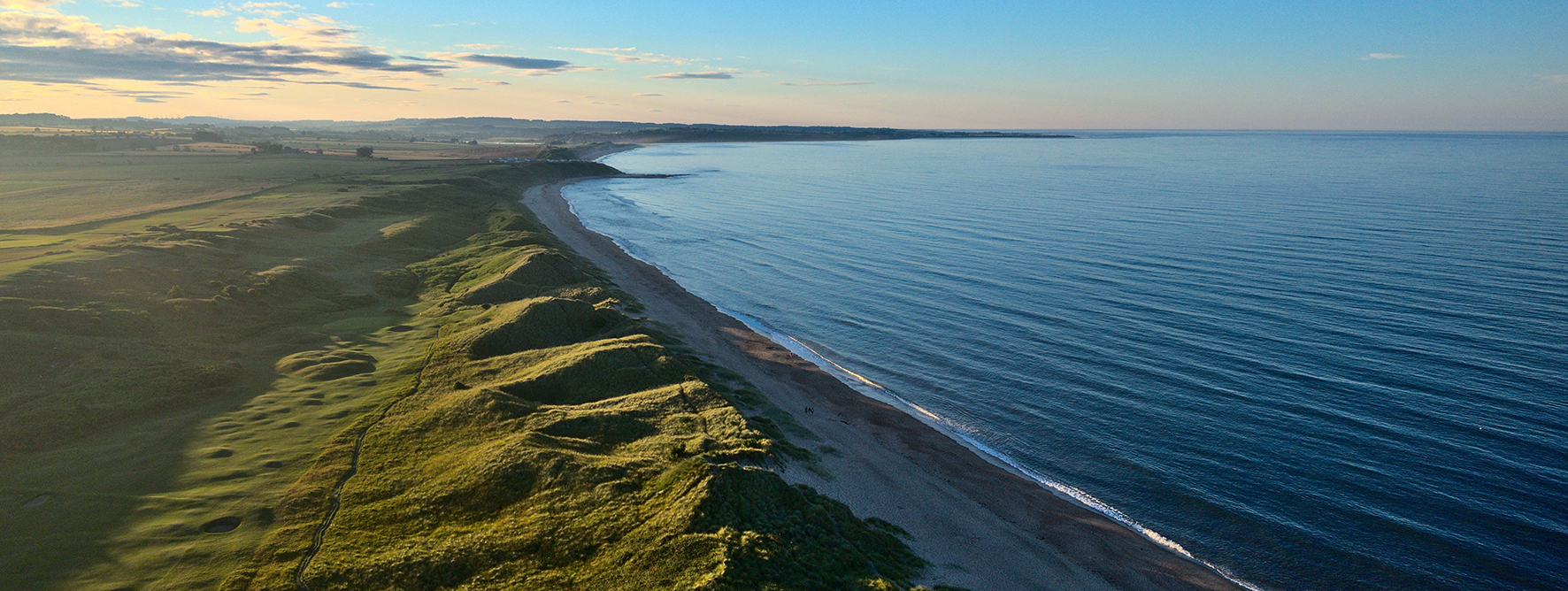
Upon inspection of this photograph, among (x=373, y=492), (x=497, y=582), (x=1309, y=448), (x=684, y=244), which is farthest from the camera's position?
(x=684, y=244)

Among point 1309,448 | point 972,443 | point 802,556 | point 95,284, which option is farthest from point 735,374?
point 95,284

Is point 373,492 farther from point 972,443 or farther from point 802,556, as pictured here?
point 972,443

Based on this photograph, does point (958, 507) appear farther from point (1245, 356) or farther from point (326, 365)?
point (326, 365)

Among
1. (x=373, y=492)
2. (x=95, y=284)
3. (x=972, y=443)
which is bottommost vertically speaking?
(x=972, y=443)

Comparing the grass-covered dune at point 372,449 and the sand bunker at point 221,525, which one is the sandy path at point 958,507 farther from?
the sand bunker at point 221,525

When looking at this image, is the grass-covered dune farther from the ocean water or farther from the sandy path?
the ocean water

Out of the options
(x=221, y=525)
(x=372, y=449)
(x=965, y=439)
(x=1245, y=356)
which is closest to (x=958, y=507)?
(x=965, y=439)

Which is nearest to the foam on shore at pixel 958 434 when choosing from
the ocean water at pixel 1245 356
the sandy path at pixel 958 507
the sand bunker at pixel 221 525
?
the ocean water at pixel 1245 356
